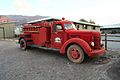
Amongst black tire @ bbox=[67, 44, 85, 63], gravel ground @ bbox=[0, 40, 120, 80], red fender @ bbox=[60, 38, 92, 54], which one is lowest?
gravel ground @ bbox=[0, 40, 120, 80]

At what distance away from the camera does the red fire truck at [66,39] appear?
809cm

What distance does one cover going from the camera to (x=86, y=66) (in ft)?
24.7

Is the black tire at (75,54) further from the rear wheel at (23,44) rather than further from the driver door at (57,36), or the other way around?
the rear wheel at (23,44)

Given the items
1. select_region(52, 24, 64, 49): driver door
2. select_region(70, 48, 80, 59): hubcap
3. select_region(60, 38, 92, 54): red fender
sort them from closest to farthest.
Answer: select_region(60, 38, 92, 54): red fender, select_region(70, 48, 80, 59): hubcap, select_region(52, 24, 64, 49): driver door

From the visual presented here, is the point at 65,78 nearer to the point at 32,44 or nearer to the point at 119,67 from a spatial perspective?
the point at 119,67

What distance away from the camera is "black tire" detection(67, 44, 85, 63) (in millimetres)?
8047

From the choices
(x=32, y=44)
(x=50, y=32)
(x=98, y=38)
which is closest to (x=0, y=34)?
(x=32, y=44)

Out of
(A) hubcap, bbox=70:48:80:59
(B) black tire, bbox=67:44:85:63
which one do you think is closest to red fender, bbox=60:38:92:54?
(B) black tire, bbox=67:44:85:63

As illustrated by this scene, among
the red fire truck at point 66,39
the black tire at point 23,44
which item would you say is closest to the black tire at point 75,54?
the red fire truck at point 66,39

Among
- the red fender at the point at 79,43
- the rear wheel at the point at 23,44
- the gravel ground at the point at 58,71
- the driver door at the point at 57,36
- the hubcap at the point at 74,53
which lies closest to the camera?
the gravel ground at the point at 58,71

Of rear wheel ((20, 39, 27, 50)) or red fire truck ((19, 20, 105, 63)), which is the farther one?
rear wheel ((20, 39, 27, 50))

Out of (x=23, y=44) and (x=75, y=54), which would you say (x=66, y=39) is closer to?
(x=75, y=54)

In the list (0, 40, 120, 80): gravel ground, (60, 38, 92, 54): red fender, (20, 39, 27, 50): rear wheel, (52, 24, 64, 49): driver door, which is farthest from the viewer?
(20, 39, 27, 50): rear wheel

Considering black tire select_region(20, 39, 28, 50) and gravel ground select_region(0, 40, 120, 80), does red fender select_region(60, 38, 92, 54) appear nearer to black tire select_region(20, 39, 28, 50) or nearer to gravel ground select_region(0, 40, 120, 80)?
gravel ground select_region(0, 40, 120, 80)
